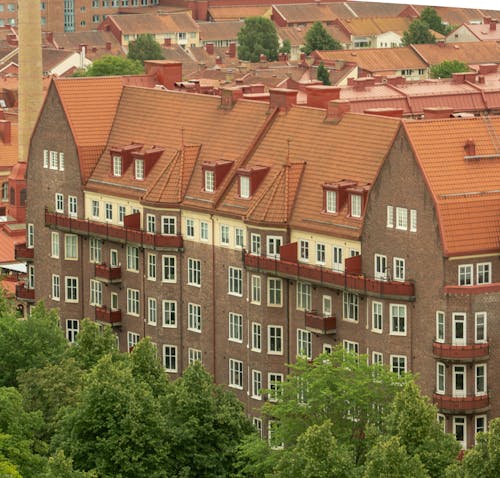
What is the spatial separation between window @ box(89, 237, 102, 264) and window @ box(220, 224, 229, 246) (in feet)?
45.1

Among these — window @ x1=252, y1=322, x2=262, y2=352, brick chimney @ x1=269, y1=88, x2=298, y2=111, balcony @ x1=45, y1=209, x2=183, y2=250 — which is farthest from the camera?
balcony @ x1=45, y1=209, x2=183, y2=250

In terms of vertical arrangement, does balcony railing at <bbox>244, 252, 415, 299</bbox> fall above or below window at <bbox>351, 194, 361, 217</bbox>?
below

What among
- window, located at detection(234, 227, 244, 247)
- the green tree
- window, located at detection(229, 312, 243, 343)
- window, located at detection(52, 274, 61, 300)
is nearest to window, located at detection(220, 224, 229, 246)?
window, located at detection(234, 227, 244, 247)

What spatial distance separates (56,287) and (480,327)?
140 ft

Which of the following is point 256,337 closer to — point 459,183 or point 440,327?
point 440,327

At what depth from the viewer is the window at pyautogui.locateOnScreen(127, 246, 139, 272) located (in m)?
171

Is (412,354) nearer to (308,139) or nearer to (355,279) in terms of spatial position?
(355,279)

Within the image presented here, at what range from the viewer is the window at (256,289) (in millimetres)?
160375

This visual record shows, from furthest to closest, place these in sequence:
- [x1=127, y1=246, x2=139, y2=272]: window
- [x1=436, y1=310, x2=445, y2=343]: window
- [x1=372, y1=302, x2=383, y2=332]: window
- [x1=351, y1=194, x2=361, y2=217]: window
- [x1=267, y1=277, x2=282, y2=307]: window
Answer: [x1=127, y1=246, x2=139, y2=272]: window < [x1=267, y1=277, x2=282, y2=307]: window < [x1=351, y1=194, x2=361, y2=217]: window < [x1=372, y1=302, x2=383, y2=332]: window < [x1=436, y1=310, x2=445, y2=343]: window

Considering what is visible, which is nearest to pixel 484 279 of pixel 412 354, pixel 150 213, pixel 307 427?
pixel 412 354

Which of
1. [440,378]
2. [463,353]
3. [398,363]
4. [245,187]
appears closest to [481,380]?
[463,353]

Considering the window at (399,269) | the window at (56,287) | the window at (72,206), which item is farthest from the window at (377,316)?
the window at (56,287)

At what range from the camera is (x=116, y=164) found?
17300 centimetres

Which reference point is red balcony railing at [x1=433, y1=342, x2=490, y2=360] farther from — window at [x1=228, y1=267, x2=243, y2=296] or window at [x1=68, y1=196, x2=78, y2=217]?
window at [x1=68, y1=196, x2=78, y2=217]
